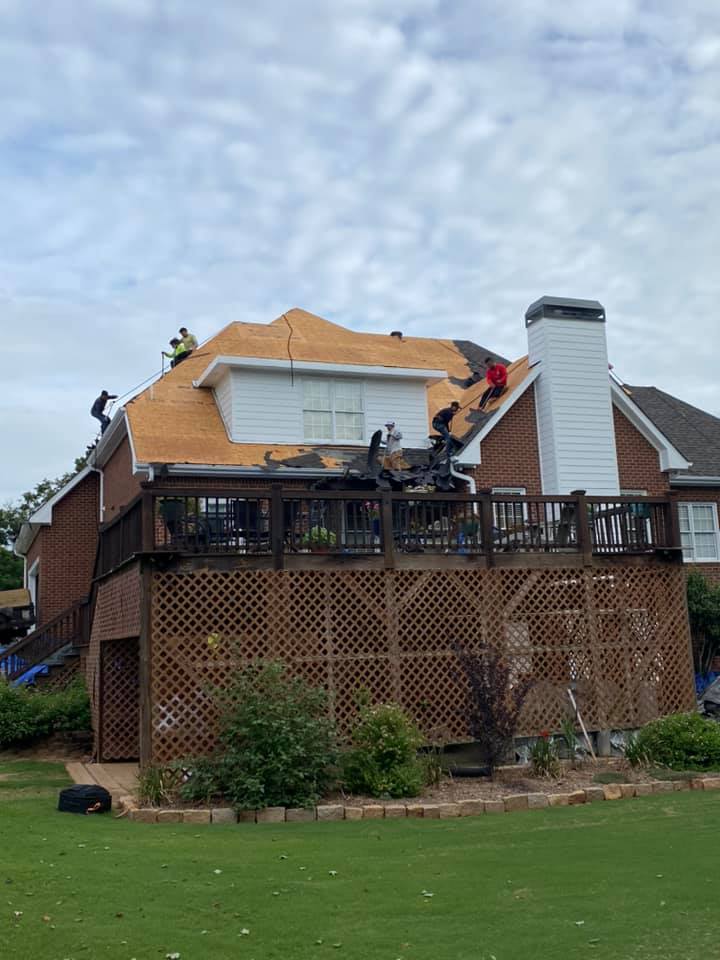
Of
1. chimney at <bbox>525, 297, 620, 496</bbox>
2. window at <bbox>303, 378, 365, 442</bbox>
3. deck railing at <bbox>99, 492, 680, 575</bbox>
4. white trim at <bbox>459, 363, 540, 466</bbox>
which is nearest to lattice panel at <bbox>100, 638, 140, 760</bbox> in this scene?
deck railing at <bbox>99, 492, 680, 575</bbox>

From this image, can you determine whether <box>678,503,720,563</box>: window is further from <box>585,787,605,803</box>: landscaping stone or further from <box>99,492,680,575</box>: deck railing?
<box>585,787,605,803</box>: landscaping stone

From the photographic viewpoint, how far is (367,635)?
13133mm

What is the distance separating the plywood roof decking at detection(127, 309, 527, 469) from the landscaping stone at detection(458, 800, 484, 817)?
9.65m

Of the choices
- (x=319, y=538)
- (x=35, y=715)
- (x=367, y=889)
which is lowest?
(x=367, y=889)

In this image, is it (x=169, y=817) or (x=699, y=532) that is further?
(x=699, y=532)

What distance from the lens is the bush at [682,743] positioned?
12.5m

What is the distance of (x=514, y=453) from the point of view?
66.8ft

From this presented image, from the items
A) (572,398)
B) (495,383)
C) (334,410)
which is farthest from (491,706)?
(495,383)

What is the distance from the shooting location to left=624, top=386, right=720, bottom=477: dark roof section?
2269 cm

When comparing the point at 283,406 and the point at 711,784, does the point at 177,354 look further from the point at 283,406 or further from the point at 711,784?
the point at 711,784

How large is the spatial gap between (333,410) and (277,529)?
8483 mm

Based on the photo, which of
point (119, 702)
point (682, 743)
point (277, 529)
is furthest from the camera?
point (119, 702)

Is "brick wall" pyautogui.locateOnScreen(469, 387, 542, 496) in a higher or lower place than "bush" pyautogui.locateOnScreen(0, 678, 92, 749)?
higher

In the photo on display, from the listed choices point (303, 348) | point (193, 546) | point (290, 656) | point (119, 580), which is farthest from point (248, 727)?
point (303, 348)
